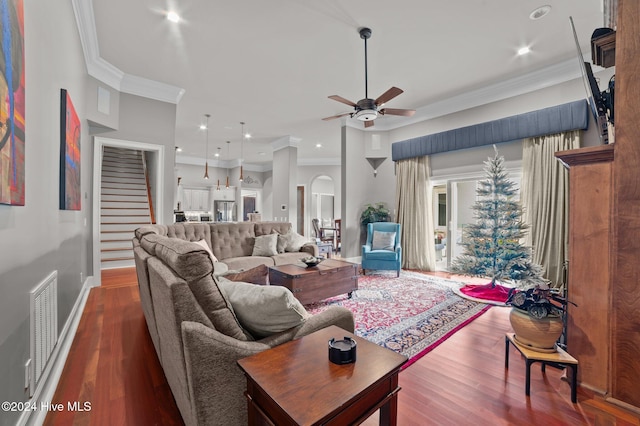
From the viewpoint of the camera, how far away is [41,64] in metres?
1.72

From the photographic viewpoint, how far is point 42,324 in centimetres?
166

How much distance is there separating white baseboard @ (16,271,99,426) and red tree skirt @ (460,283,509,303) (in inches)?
171

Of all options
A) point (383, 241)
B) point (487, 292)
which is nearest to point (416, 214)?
point (383, 241)

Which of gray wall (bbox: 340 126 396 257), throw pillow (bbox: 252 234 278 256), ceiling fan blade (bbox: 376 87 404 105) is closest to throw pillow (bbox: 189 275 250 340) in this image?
ceiling fan blade (bbox: 376 87 404 105)

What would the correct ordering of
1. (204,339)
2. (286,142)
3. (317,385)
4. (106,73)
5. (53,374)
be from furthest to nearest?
(286,142)
(106,73)
(53,374)
(204,339)
(317,385)

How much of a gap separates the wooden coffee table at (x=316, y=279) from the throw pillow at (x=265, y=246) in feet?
3.29

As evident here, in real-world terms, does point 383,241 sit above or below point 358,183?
below

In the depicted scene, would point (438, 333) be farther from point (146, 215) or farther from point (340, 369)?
point (146, 215)

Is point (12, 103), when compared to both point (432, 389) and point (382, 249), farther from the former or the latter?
point (382, 249)

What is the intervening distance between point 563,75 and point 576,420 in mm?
4381

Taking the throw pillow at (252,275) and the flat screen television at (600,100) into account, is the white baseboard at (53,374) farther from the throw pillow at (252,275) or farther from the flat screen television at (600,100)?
the flat screen television at (600,100)

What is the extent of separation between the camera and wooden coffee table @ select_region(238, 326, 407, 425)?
840mm

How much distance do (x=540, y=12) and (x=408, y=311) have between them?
11.5ft

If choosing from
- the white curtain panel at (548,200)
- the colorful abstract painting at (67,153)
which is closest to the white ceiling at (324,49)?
the white curtain panel at (548,200)
